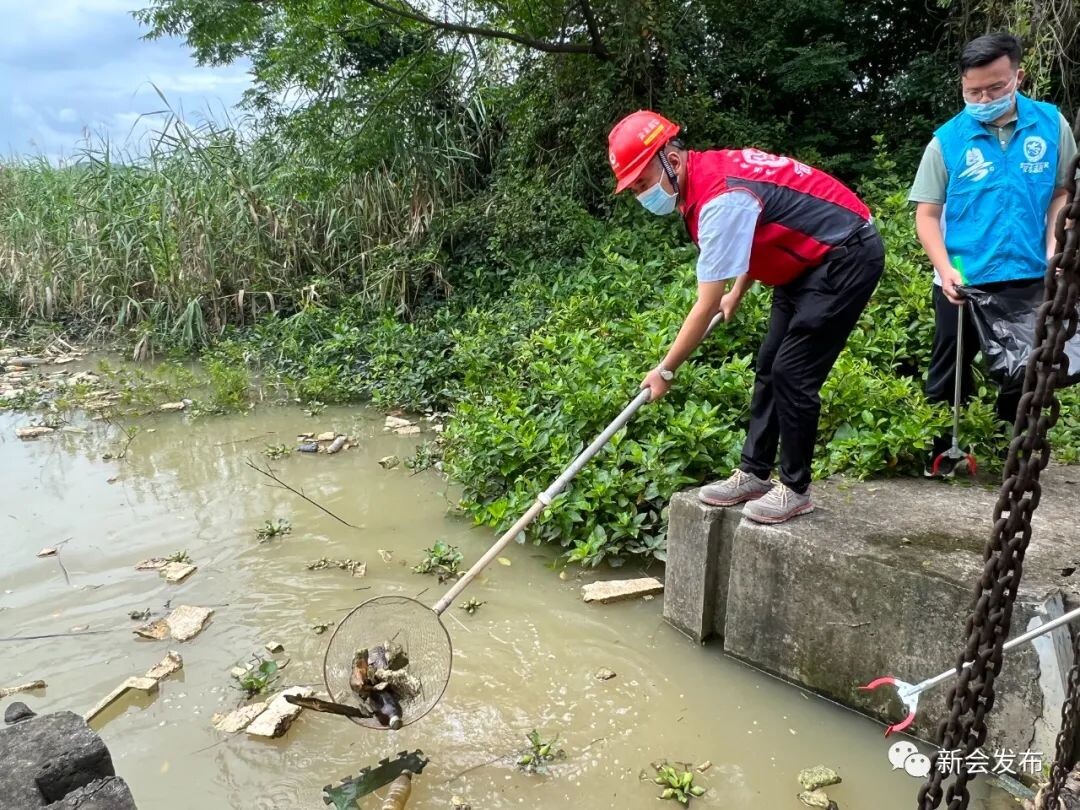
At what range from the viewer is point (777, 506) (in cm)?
292

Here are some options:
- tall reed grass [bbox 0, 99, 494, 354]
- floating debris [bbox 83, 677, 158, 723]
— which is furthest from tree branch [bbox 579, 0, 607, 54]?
floating debris [bbox 83, 677, 158, 723]

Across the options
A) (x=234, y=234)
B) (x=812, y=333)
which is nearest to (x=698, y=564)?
(x=812, y=333)

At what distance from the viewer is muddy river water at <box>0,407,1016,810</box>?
8.24 feet

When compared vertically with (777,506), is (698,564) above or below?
below

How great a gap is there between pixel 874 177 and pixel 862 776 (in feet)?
20.2

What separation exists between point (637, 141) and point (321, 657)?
2.33 metres

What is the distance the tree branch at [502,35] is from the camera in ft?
23.9

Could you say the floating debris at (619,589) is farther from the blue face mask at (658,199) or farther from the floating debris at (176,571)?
the floating debris at (176,571)

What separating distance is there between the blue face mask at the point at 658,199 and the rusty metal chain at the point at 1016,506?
5.12 feet

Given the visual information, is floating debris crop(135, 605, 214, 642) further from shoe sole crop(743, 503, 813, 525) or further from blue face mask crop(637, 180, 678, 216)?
blue face mask crop(637, 180, 678, 216)

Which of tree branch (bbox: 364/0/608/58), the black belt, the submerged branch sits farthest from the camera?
tree branch (bbox: 364/0/608/58)

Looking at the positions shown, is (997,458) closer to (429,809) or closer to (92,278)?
(429,809)

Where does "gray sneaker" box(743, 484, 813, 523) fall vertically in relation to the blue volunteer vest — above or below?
below

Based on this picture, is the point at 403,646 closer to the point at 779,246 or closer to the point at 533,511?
the point at 533,511
